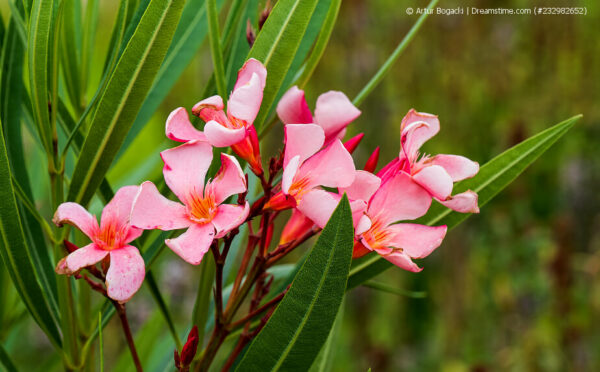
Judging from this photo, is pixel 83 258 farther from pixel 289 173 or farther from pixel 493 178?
pixel 493 178

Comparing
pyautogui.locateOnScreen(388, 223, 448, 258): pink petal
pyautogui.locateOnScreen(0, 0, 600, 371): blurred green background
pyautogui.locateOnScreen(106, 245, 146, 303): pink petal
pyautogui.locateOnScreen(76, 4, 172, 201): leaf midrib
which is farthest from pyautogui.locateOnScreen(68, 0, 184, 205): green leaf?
pyautogui.locateOnScreen(0, 0, 600, 371): blurred green background

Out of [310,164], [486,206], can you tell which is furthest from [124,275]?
[486,206]

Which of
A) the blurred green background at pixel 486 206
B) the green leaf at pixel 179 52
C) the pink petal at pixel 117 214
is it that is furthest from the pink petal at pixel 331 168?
the blurred green background at pixel 486 206

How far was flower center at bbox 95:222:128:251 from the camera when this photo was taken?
1.40ft

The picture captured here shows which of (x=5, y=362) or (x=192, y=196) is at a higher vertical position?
(x=192, y=196)

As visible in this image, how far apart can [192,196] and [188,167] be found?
0.8 inches

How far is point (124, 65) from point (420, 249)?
240 millimetres

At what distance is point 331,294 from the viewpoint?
0.40 meters

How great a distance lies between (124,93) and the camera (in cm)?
46

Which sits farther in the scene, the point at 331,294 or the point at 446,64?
the point at 446,64

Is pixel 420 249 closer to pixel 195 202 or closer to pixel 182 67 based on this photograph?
pixel 195 202

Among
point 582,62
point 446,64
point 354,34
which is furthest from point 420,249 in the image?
point 582,62

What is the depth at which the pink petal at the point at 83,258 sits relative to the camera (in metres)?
0.41

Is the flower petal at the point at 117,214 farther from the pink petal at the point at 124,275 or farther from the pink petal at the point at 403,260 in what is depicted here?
the pink petal at the point at 403,260
